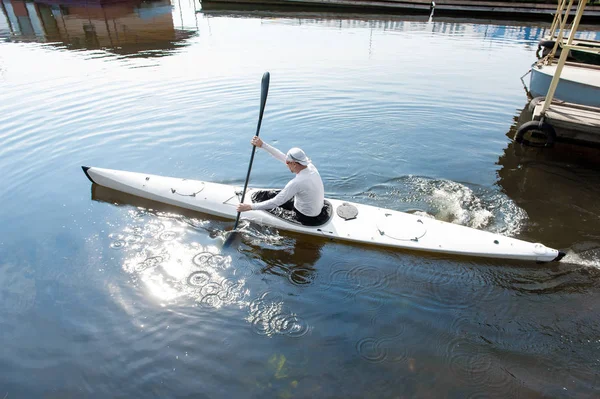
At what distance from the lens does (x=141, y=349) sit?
466cm

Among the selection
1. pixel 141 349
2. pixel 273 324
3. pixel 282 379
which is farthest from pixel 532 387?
pixel 141 349

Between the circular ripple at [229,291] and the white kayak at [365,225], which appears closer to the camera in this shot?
the circular ripple at [229,291]

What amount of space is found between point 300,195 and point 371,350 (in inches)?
106

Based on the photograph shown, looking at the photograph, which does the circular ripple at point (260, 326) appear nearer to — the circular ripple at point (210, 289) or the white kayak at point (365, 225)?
the circular ripple at point (210, 289)

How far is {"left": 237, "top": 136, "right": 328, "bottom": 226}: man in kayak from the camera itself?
5698mm

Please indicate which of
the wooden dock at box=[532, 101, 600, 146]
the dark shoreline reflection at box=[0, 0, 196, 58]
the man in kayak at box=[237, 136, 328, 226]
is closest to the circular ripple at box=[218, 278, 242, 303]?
the man in kayak at box=[237, 136, 328, 226]

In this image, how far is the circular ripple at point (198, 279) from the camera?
562cm

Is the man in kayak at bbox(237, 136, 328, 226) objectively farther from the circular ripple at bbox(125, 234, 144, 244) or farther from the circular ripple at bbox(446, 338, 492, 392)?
the circular ripple at bbox(446, 338, 492, 392)

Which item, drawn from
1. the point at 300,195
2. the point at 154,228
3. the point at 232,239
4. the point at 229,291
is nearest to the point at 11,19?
the point at 154,228

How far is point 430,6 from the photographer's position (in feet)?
112

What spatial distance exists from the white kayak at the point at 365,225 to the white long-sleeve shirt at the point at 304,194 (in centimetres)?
39

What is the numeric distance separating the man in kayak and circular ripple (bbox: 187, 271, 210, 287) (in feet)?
3.90

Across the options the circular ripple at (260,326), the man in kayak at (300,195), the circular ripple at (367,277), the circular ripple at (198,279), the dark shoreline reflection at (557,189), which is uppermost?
the man in kayak at (300,195)

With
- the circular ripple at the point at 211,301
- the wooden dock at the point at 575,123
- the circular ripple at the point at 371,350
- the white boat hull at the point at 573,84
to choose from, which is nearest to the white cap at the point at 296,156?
the circular ripple at the point at 211,301
